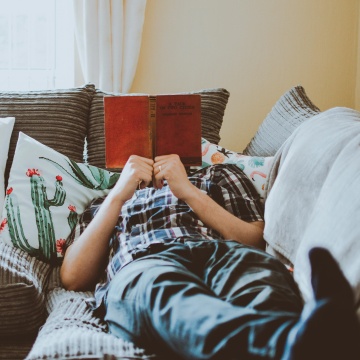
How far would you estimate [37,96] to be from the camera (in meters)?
1.94

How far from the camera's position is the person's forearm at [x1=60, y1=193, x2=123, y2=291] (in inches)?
57.9

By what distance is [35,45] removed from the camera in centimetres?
282

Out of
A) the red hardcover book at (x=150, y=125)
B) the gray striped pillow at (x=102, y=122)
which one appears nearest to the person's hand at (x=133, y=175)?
the red hardcover book at (x=150, y=125)

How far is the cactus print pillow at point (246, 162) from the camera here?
174cm

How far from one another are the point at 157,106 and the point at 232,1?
1393 millimetres

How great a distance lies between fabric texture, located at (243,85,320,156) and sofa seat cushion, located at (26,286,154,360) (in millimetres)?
893

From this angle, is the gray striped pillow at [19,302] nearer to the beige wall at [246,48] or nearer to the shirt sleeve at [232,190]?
the shirt sleeve at [232,190]

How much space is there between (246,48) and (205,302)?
195 cm

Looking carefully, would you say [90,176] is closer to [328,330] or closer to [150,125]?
[150,125]

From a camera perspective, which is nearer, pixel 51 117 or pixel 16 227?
pixel 16 227

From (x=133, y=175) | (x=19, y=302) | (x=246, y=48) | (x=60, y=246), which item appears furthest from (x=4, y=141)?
(x=246, y=48)

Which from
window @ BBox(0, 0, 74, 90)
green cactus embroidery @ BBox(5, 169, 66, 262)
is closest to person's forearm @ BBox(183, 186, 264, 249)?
green cactus embroidery @ BBox(5, 169, 66, 262)

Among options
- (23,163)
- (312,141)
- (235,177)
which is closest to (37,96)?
(23,163)

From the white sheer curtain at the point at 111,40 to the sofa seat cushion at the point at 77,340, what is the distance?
1515 mm
